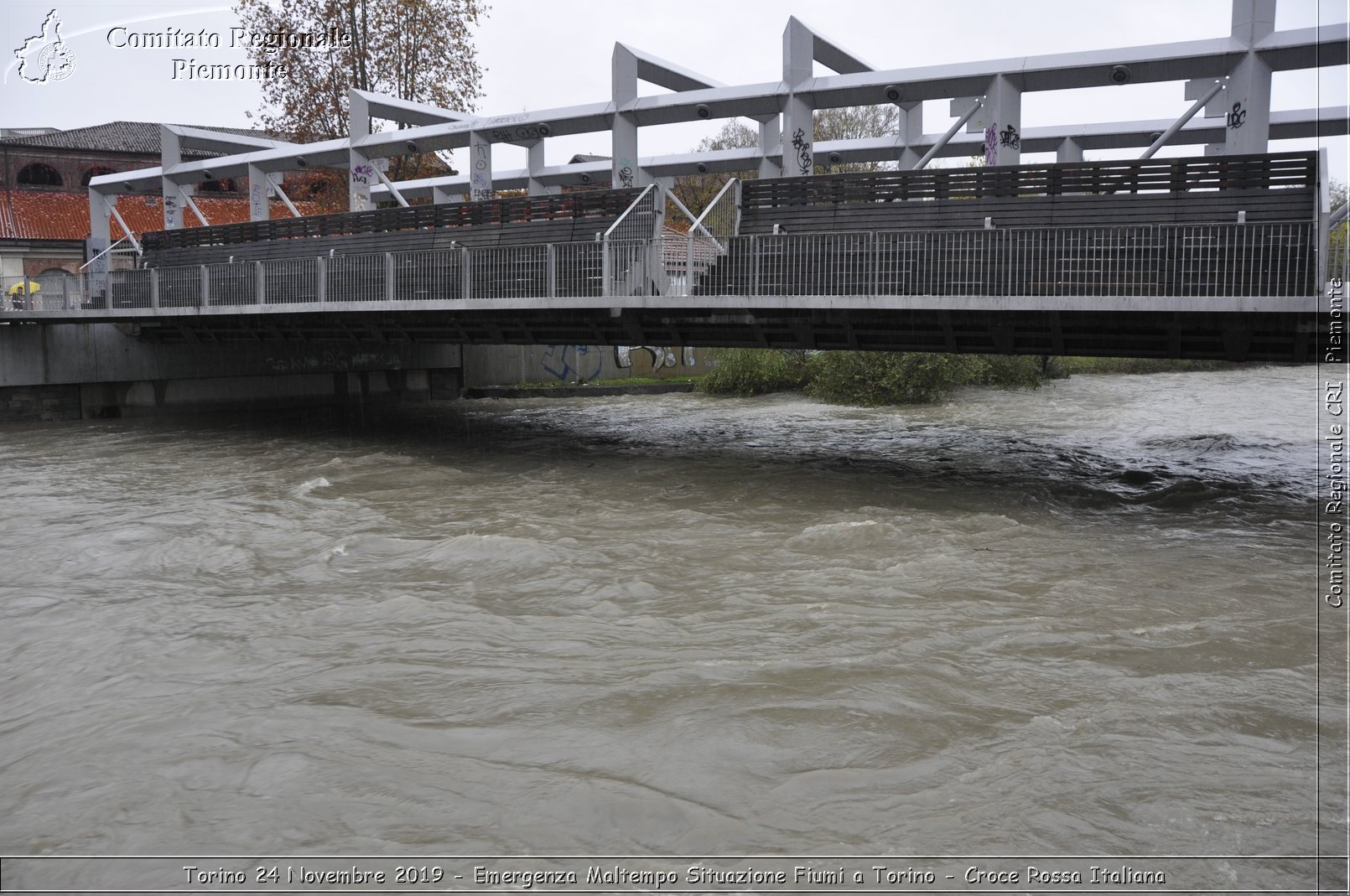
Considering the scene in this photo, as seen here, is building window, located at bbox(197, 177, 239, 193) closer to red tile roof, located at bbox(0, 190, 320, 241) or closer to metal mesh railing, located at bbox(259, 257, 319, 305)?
red tile roof, located at bbox(0, 190, 320, 241)

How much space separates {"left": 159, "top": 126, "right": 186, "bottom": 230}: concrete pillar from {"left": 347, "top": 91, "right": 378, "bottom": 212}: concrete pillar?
6.02 meters

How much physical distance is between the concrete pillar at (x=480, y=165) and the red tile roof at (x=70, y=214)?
28832mm

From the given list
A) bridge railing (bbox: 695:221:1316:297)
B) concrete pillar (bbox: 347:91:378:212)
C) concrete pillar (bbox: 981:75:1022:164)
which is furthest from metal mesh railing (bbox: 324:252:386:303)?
concrete pillar (bbox: 981:75:1022:164)

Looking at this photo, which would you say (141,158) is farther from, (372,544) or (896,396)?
(372,544)

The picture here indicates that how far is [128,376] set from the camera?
86.9ft

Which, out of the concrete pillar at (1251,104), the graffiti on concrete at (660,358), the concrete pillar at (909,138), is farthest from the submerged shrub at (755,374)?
the concrete pillar at (1251,104)

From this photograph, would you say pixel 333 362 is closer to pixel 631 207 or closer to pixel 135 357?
pixel 135 357

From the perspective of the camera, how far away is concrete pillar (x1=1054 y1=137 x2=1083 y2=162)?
77.7ft

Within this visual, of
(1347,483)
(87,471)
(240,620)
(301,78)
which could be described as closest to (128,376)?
(87,471)

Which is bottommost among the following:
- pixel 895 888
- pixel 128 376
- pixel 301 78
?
pixel 895 888

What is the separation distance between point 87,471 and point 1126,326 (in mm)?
15530

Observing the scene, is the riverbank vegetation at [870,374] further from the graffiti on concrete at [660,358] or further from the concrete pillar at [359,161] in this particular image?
the concrete pillar at [359,161]

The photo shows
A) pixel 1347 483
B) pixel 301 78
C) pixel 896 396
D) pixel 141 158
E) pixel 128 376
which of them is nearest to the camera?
pixel 1347 483

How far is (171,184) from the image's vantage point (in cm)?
2752
